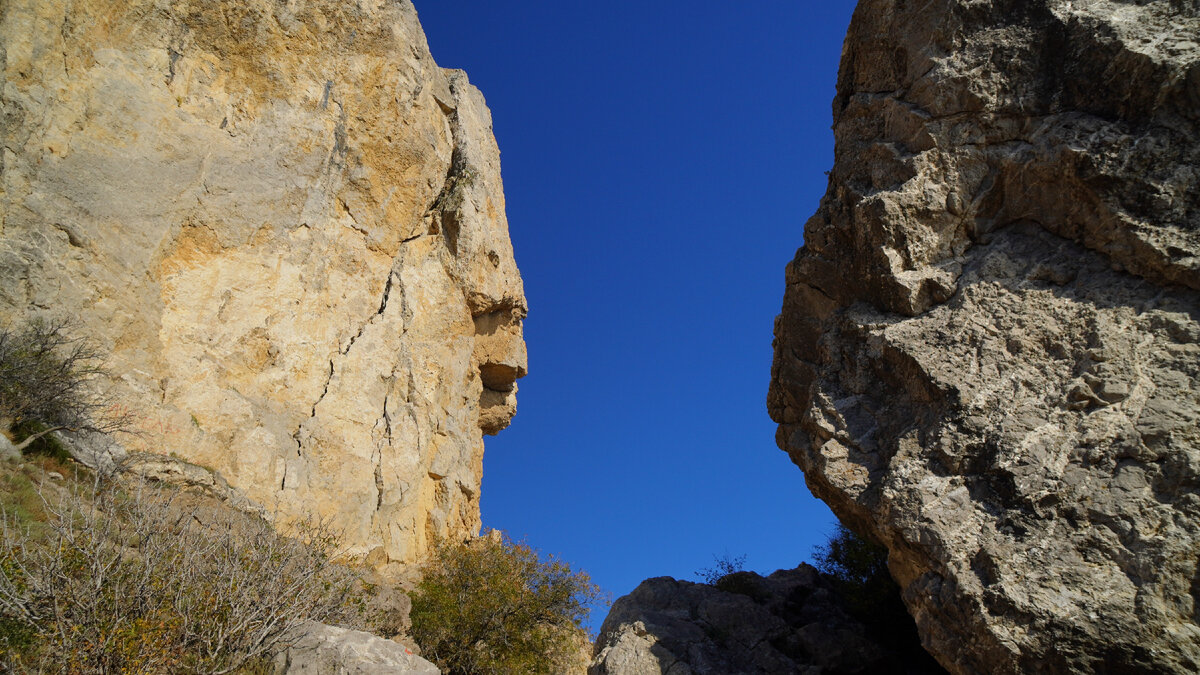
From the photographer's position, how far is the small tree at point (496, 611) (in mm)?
16422

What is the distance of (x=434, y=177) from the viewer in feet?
73.4

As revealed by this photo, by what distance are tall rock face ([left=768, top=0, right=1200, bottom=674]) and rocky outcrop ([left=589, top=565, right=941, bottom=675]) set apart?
116 inches

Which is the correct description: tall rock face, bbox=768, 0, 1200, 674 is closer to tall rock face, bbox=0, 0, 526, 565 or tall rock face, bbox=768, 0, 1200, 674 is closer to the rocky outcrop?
the rocky outcrop

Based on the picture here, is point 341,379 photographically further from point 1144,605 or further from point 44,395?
point 1144,605

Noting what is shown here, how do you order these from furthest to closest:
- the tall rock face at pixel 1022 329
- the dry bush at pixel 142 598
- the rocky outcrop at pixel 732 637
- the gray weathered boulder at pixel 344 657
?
1. the rocky outcrop at pixel 732 637
2. the tall rock face at pixel 1022 329
3. the gray weathered boulder at pixel 344 657
4. the dry bush at pixel 142 598

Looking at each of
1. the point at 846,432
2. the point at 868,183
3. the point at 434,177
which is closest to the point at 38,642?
the point at 846,432

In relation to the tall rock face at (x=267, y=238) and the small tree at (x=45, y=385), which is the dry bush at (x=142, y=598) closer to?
the small tree at (x=45, y=385)

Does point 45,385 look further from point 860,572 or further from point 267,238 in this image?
point 860,572

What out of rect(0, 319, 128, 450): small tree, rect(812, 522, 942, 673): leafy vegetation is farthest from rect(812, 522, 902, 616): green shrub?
rect(0, 319, 128, 450): small tree

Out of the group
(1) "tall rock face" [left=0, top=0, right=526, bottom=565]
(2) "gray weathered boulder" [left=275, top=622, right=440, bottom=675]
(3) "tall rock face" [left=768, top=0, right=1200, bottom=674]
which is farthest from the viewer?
(1) "tall rock face" [left=0, top=0, right=526, bottom=565]

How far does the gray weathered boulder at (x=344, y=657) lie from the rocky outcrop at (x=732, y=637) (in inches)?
188

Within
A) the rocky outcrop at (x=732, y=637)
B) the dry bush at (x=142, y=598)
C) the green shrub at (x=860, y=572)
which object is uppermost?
the green shrub at (x=860, y=572)

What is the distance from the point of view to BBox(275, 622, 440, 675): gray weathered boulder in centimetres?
798

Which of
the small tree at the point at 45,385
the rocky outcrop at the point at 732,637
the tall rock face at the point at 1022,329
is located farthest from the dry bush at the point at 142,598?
the tall rock face at the point at 1022,329
